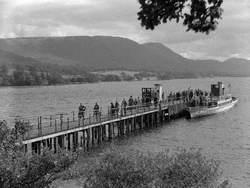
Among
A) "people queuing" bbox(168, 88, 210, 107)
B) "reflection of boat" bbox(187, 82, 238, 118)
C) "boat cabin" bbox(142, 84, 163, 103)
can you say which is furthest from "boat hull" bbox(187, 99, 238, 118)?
"boat cabin" bbox(142, 84, 163, 103)

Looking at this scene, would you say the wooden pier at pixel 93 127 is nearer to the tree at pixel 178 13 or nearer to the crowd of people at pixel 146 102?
the crowd of people at pixel 146 102

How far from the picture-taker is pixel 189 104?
76.1m

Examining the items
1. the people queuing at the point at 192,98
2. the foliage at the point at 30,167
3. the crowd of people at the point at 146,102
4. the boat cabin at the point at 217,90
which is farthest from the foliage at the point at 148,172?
the boat cabin at the point at 217,90

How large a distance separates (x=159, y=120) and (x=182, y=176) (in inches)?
1816

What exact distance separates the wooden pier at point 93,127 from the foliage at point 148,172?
12.7ft

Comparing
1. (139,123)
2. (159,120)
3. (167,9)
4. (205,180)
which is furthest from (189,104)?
(167,9)

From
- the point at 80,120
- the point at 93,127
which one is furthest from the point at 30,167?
the point at 93,127

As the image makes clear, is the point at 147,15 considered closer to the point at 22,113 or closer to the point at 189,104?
the point at 189,104

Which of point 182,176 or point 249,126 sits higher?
point 182,176

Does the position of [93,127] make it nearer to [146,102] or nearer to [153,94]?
[146,102]

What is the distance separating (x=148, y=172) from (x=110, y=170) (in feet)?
5.42

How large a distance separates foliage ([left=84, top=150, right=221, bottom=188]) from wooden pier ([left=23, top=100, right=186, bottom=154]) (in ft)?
12.7

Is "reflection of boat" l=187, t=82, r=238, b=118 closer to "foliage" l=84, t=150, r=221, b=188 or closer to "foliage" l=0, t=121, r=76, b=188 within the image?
"foliage" l=84, t=150, r=221, b=188

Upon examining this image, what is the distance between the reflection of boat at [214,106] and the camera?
7243 cm
